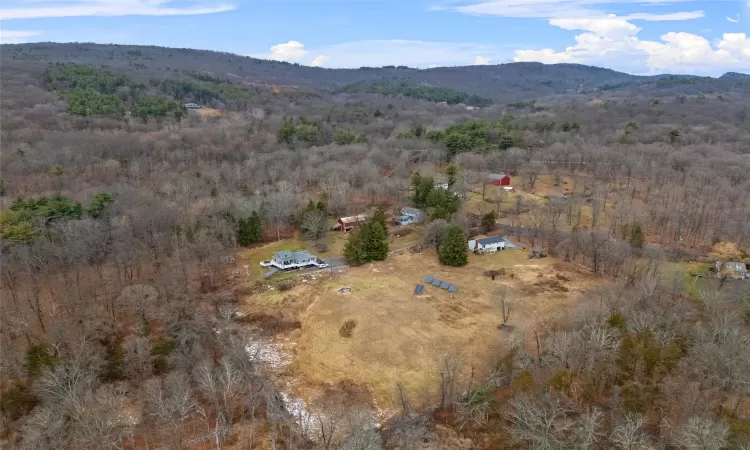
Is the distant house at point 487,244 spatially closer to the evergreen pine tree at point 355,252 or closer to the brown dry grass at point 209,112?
the evergreen pine tree at point 355,252

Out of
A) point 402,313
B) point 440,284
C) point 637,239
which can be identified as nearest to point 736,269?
point 637,239

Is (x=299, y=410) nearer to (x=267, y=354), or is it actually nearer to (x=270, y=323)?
(x=267, y=354)

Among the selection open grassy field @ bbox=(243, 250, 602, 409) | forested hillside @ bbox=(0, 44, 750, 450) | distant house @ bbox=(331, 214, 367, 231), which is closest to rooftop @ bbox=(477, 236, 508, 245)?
open grassy field @ bbox=(243, 250, 602, 409)

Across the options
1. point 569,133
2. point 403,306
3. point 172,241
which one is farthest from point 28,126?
point 569,133

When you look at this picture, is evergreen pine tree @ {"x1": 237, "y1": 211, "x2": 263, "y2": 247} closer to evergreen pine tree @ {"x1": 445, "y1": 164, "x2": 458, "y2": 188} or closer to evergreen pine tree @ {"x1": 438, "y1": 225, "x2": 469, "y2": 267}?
evergreen pine tree @ {"x1": 438, "y1": 225, "x2": 469, "y2": 267}

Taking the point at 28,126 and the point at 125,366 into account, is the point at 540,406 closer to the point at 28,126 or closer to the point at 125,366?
the point at 125,366

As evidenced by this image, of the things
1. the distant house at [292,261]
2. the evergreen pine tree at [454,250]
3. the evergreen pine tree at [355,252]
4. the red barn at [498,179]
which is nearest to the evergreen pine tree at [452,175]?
the red barn at [498,179]
